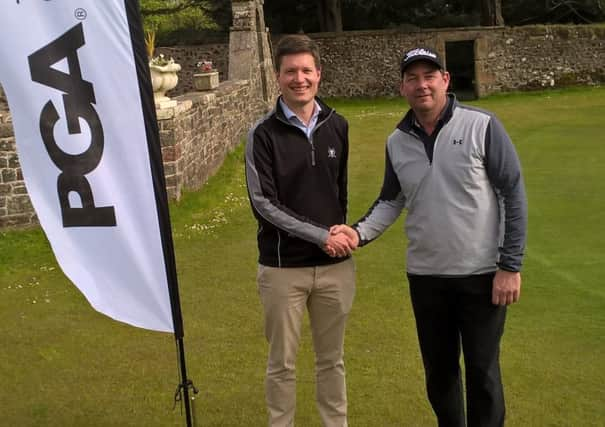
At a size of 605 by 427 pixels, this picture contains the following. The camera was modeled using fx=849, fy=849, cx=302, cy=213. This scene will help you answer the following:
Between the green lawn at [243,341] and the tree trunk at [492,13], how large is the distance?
19275mm

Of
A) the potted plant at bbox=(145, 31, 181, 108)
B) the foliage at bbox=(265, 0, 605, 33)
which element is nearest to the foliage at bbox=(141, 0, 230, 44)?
the foliage at bbox=(265, 0, 605, 33)

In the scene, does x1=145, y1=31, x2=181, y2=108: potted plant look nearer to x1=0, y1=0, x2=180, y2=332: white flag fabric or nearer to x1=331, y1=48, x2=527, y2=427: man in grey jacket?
x1=0, y1=0, x2=180, y2=332: white flag fabric

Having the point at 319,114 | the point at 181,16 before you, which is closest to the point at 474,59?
the point at 181,16

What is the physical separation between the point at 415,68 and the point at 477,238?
31.2 inches

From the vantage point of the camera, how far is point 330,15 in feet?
95.7

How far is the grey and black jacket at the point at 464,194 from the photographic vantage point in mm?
3637

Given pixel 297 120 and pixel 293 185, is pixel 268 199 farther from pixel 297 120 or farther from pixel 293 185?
pixel 297 120

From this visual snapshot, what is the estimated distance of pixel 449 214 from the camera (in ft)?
12.1

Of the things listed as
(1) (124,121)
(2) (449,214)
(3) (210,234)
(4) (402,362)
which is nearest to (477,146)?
(2) (449,214)

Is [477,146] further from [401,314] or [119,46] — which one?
[401,314]

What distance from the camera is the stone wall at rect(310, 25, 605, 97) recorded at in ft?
85.4

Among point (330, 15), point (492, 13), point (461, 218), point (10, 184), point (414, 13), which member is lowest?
point (10, 184)

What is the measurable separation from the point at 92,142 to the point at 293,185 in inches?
36.9

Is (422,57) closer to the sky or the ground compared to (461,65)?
closer to the sky
